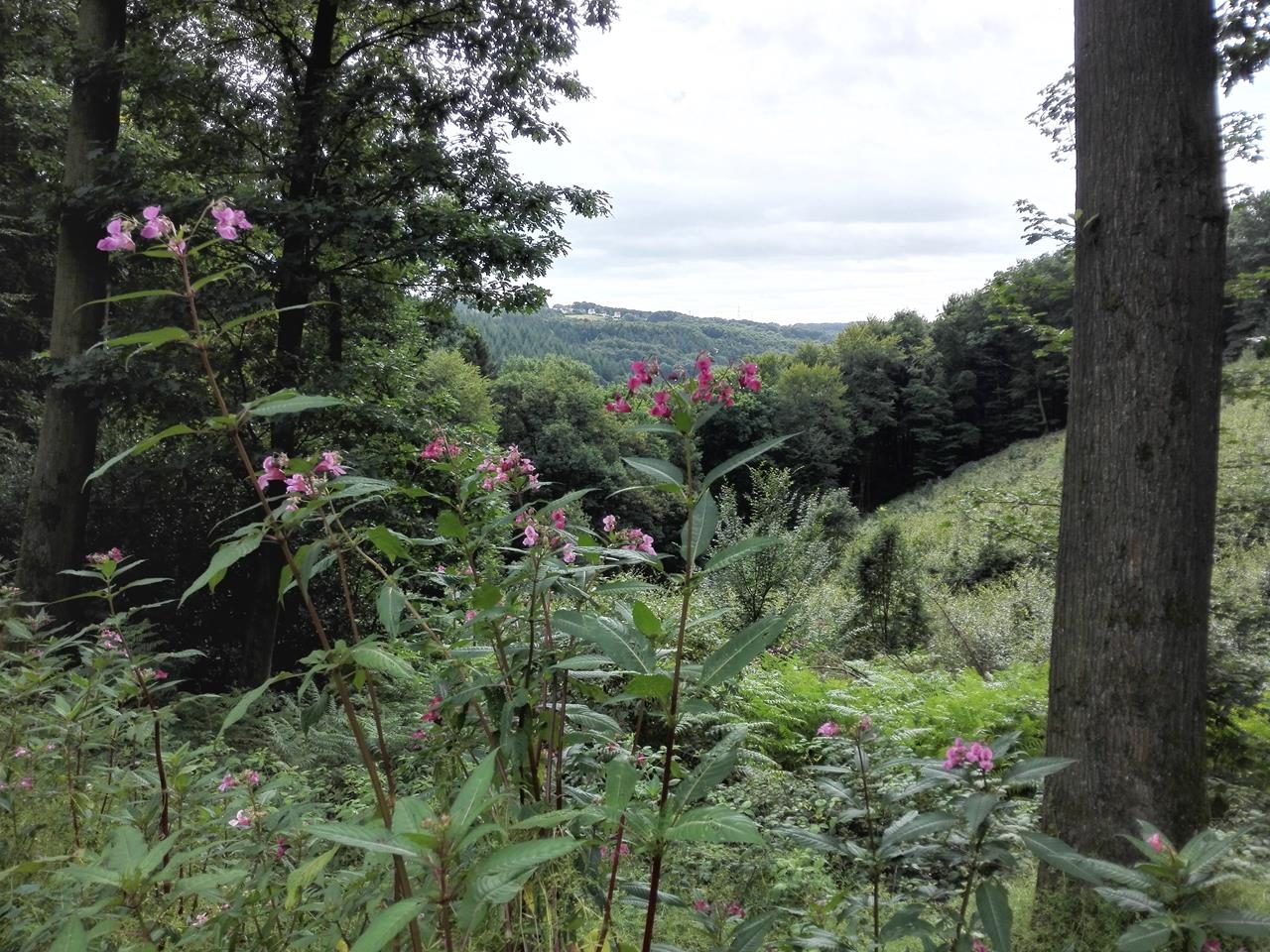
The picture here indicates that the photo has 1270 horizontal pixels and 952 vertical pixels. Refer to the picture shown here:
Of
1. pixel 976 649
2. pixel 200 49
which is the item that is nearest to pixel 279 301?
pixel 200 49

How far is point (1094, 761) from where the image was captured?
2.32 m

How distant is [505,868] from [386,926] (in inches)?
4.7

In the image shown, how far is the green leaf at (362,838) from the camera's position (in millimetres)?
747

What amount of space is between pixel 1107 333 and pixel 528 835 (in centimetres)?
243

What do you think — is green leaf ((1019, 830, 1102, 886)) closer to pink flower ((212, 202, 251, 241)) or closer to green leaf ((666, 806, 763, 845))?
green leaf ((666, 806, 763, 845))

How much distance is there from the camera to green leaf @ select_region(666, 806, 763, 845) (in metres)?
0.82

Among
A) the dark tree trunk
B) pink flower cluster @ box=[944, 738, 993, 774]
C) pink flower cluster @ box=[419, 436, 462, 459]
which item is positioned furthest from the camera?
the dark tree trunk

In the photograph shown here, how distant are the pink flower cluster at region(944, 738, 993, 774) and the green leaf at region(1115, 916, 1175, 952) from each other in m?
0.29

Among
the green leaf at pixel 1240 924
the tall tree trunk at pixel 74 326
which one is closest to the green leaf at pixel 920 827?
the green leaf at pixel 1240 924

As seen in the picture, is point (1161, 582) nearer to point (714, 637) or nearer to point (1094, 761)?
point (1094, 761)

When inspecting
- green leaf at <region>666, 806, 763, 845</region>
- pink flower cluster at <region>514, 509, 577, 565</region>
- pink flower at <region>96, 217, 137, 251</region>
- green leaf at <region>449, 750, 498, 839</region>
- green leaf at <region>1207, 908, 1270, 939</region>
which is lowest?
green leaf at <region>1207, 908, 1270, 939</region>

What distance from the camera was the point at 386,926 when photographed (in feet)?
2.23

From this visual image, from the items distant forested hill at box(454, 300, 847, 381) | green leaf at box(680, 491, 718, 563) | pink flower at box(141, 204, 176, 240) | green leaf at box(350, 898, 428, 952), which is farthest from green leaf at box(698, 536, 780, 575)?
distant forested hill at box(454, 300, 847, 381)

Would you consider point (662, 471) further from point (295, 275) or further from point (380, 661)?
point (295, 275)
